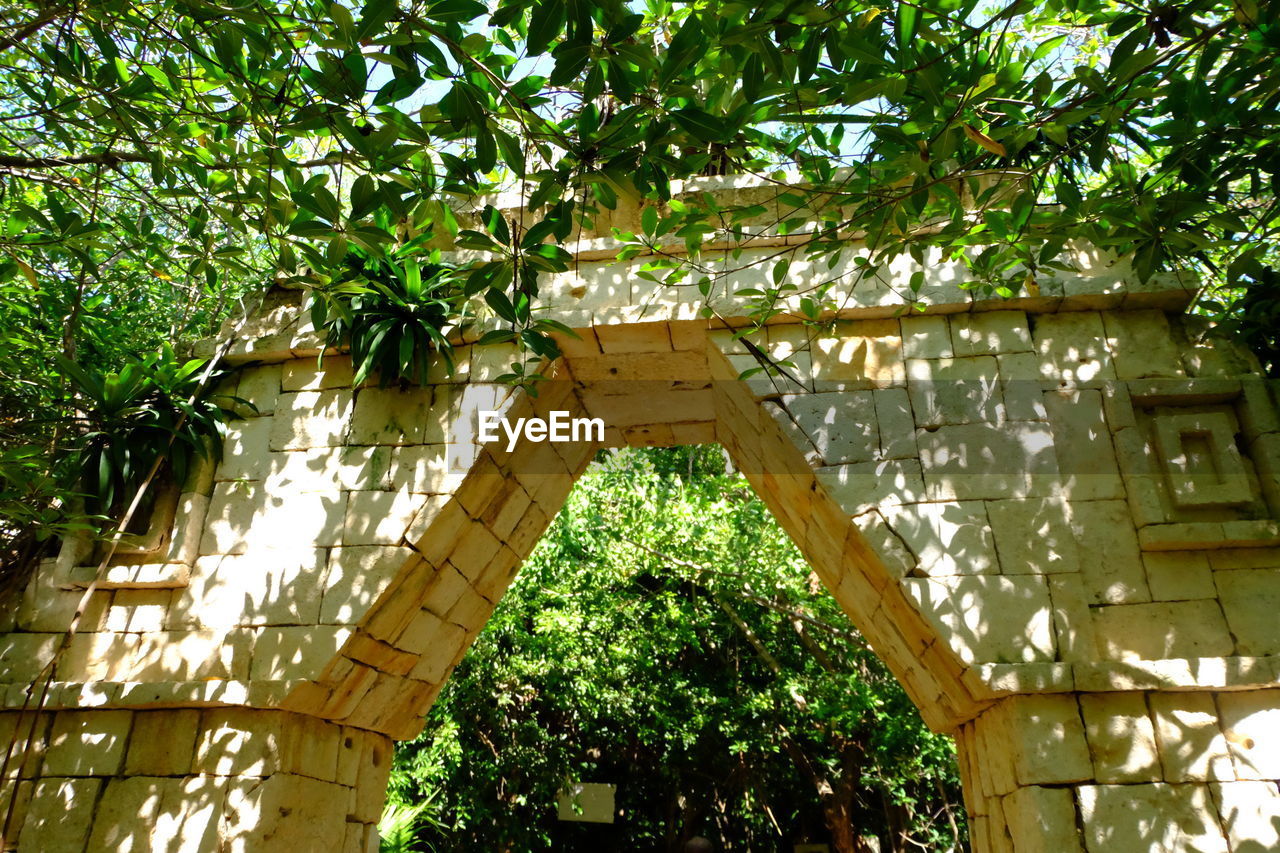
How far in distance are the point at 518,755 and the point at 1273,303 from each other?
660cm

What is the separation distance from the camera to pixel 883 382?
136 inches

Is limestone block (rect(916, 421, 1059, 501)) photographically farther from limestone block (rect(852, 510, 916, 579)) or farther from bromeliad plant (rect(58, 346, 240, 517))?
bromeliad plant (rect(58, 346, 240, 517))

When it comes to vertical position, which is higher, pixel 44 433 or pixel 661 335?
pixel 661 335

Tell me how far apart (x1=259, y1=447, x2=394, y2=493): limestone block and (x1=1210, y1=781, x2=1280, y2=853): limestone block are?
124 inches

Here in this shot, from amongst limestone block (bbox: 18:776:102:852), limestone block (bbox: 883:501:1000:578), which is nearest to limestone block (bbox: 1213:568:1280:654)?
limestone block (bbox: 883:501:1000:578)

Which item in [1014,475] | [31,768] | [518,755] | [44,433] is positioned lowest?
[31,768]

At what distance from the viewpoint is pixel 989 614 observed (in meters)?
3.03

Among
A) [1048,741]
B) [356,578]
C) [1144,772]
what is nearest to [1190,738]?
[1144,772]

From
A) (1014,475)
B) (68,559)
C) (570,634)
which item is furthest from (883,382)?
(570,634)

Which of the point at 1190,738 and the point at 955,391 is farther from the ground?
the point at 955,391

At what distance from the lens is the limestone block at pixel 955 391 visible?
11.0ft

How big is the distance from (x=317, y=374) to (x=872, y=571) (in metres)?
2.50

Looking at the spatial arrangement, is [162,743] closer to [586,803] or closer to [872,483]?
[872,483]

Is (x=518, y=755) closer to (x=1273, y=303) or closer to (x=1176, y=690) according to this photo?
(x=1176, y=690)
